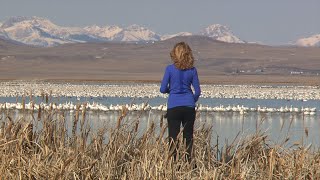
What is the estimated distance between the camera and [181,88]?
6.90 m

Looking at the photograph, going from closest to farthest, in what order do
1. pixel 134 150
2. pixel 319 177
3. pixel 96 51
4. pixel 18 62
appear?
pixel 319 177 → pixel 134 150 → pixel 18 62 → pixel 96 51

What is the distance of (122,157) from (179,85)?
0.91 meters

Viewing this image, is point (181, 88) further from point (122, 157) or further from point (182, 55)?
point (122, 157)

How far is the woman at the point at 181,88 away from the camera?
6832 millimetres

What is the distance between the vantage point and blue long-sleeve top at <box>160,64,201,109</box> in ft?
22.5

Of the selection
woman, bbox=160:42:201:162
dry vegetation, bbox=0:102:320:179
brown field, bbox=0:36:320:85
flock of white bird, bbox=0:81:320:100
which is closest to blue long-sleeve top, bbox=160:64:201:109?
woman, bbox=160:42:201:162

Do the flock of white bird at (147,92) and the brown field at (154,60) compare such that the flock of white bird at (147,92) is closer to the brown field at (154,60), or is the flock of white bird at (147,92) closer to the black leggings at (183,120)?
the black leggings at (183,120)

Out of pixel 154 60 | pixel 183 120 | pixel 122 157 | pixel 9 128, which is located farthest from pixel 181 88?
pixel 154 60

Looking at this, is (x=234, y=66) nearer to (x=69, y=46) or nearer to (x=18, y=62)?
(x=18, y=62)

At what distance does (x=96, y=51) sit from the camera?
169 m

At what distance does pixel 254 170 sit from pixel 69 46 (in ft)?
582

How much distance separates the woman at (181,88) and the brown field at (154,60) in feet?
311

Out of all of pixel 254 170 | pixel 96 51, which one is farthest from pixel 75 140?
pixel 96 51

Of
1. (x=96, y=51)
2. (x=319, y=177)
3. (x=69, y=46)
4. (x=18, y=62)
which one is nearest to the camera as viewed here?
(x=319, y=177)
